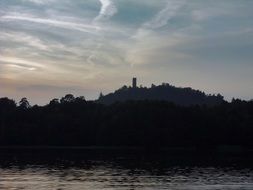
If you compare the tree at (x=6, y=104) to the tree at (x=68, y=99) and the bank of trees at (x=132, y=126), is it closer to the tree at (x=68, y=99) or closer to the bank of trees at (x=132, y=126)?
the bank of trees at (x=132, y=126)

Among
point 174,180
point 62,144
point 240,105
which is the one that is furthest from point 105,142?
point 174,180

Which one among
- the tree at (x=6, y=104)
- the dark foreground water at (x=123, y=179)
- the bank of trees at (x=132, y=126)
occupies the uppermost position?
the tree at (x=6, y=104)

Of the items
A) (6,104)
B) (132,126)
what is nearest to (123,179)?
(132,126)

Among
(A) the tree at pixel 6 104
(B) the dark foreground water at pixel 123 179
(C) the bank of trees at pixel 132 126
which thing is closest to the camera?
(B) the dark foreground water at pixel 123 179

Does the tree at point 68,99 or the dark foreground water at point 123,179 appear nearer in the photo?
the dark foreground water at point 123,179

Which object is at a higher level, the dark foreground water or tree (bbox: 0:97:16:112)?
tree (bbox: 0:97:16:112)

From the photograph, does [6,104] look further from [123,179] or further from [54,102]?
[123,179]

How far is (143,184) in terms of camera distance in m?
65.3

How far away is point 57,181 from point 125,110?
348ft

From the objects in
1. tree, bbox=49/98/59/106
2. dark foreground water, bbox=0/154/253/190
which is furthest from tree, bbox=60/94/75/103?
dark foreground water, bbox=0/154/253/190

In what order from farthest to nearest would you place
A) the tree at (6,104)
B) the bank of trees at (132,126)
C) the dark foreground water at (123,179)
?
the tree at (6,104) < the bank of trees at (132,126) < the dark foreground water at (123,179)

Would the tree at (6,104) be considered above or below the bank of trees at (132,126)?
above

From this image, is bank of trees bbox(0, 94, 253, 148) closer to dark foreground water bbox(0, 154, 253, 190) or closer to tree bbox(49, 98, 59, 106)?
tree bbox(49, 98, 59, 106)

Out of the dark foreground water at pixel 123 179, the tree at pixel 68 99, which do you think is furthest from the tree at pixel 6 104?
the dark foreground water at pixel 123 179
